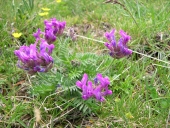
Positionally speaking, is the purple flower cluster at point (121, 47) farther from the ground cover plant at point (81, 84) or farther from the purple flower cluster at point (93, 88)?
the purple flower cluster at point (93, 88)

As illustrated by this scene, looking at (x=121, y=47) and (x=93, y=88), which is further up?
(x=121, y=47)

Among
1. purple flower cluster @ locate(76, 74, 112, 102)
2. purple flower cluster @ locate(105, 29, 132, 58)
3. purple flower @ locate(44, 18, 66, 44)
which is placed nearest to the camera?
purple flower cluster @ locate(76, 74, 112, 102)

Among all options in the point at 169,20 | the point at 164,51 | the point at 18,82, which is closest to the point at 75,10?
the point at 169,20

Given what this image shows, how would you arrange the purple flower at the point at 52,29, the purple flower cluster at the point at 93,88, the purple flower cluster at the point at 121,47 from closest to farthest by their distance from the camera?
the purple flower cluster at the point at 93,88 → the purple flower cluster at the point at 121,47 → the purple flower at the point at 52,29

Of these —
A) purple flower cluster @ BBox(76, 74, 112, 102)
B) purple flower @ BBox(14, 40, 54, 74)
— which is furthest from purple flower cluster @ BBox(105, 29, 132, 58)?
purple flower @ BBox(14, 40, 54, 74)

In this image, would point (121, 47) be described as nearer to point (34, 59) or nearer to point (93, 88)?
point (93, 88)

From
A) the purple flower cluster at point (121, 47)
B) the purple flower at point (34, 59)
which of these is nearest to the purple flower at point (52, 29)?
the purple flower at point (34, 59)

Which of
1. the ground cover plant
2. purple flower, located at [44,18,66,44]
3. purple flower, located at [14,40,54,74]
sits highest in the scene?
purple flower, located at [44,18,66,44]

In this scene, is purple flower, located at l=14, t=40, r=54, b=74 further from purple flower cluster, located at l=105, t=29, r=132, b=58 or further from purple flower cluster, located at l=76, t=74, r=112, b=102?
purple flower cluster, located at l=105, t=29, r=132, b=58

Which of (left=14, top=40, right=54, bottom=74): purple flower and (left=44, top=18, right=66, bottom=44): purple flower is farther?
(left=44, top=18, right=66, bottom=44): purple flower

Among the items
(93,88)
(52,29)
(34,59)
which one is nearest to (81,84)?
(93,88)

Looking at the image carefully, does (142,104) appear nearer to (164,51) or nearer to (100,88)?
(100,88)
